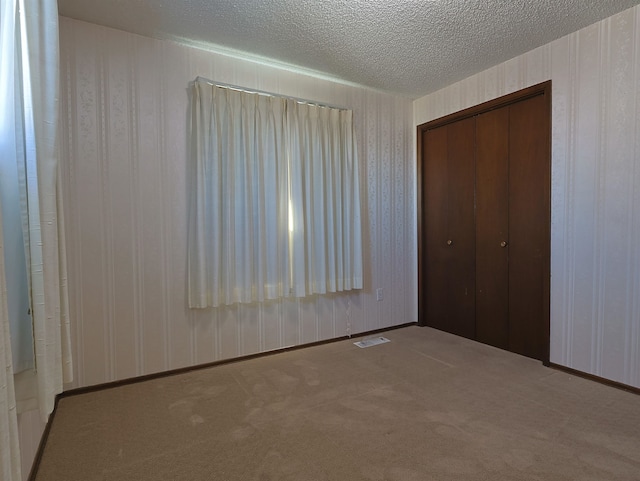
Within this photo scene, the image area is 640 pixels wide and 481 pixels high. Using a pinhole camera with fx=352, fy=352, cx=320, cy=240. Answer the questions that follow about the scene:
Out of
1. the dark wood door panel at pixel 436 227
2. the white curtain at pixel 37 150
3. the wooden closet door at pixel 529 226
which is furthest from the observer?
the dark wood door panel at pixel 436 227

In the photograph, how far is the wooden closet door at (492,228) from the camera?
122 inches

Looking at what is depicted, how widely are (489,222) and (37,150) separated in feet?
10.6

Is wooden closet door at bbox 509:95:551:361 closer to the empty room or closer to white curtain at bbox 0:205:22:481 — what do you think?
the empty room

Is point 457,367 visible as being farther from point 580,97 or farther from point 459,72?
point 459,72

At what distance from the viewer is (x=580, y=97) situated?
8.32ft

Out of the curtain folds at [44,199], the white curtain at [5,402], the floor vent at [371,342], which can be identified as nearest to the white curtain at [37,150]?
the curtain folds at [44,199]

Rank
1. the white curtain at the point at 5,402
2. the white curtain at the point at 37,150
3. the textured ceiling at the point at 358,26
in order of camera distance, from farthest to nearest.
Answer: the textured ceiling at the point at 358,26, the white curtain at the point at 37,150, the white curtain at the point at 5,402

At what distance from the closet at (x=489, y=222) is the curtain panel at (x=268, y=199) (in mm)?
955

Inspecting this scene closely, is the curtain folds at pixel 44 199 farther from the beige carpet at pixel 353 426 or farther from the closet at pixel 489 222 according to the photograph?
the closet at pixel 489 222

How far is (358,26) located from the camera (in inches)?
95.6

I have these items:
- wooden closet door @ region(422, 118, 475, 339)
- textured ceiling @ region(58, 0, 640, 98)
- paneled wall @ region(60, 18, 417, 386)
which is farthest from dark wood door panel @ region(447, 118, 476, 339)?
paneled wall @ region(60, 18, 417, 386)

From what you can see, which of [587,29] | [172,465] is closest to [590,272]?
[587,29]

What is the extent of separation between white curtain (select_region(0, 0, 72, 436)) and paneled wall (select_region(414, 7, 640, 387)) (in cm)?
313

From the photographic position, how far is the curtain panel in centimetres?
268
